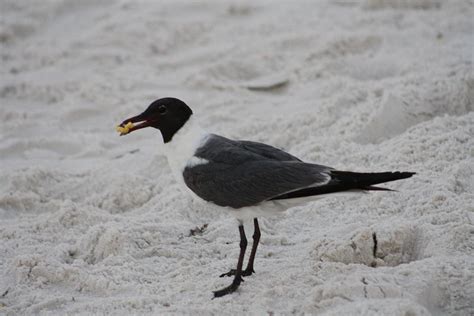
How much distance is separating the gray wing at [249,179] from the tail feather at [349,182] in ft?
0.08

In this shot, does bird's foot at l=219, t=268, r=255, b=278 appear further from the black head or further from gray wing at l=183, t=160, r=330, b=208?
the black head

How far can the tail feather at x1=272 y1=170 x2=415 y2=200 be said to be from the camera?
2.84 metres

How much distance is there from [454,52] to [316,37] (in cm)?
133

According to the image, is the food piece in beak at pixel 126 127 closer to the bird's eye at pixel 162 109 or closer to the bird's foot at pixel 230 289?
the bird's eye at pixel 162 109

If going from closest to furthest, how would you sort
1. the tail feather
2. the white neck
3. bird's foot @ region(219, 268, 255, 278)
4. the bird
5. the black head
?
the tail feather, the bird, bird's foot @ region(219, 268, 255, 278), the white neck, the black head

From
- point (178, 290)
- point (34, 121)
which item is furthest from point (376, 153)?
point (34, 121)

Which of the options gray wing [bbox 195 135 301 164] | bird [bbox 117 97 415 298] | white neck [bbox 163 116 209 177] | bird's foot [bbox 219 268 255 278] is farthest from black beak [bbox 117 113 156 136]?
bird's foot [bbox 219 268 255 278]

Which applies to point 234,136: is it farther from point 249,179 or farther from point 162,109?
point 249,179

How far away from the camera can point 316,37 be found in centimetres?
617

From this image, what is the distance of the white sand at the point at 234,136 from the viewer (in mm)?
3029

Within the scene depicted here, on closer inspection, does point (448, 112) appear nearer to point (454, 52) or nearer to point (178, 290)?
point (454, 52)

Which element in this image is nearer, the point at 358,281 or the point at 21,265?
the point at 358,281

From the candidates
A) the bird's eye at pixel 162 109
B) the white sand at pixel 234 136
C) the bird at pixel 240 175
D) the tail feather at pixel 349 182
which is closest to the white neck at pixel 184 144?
the bird at pixel 240 175

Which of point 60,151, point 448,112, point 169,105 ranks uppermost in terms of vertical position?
point 169,105
